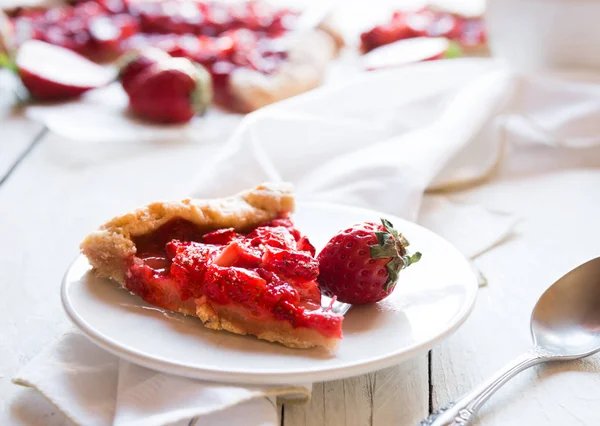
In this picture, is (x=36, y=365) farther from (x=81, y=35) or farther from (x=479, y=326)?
(x=81, y=35)

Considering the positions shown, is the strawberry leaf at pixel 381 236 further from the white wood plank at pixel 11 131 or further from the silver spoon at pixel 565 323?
the white wood plank at pixel 11 131

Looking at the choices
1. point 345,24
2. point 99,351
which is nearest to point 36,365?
point 99,351

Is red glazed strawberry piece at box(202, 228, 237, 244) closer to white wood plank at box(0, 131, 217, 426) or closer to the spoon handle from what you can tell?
white wood plank at box(0, 131, 217, 426)

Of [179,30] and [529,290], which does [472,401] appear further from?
[179,30]

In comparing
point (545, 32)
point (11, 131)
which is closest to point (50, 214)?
point (11, 131)

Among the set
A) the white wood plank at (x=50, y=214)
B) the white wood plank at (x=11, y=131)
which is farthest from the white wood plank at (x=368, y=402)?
the white wood plank at (x=11, y=131)
